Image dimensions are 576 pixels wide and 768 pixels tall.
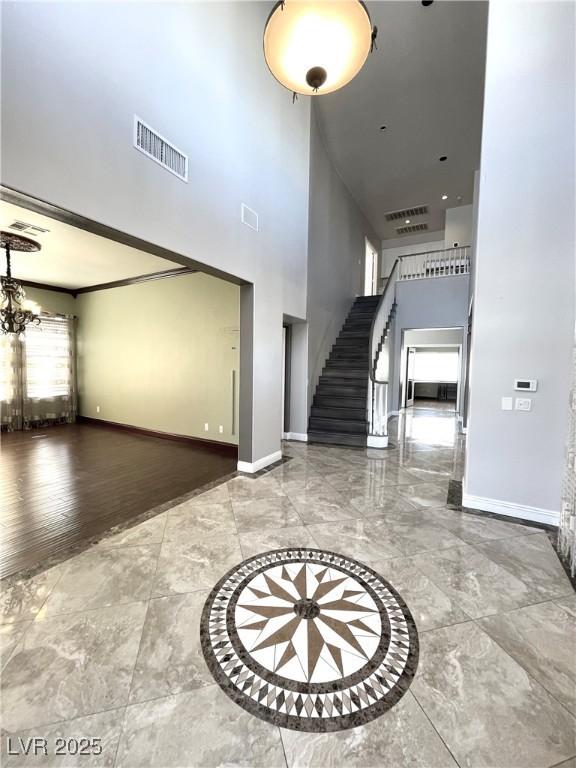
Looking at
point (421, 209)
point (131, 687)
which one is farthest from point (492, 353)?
point (421, 209)

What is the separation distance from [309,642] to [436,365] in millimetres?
13889

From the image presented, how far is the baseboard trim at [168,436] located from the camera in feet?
18.2

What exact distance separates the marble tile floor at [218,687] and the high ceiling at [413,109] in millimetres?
6883

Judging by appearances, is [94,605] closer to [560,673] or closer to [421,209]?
[560,673]

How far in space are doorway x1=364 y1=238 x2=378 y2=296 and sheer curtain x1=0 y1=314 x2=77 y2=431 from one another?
914cm

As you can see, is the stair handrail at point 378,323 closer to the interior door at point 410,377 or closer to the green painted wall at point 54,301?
the interior door at point 410,377

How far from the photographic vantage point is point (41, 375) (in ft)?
23.7

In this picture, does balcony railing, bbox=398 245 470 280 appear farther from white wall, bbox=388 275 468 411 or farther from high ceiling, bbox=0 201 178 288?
high ceiling, bbox=0 201 178 288

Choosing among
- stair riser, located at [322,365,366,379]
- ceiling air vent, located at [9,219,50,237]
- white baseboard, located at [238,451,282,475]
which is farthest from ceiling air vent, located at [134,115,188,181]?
stair riser, located at [322,365,366,379]

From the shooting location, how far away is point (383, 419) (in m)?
5.66

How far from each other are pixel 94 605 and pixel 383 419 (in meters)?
4.78

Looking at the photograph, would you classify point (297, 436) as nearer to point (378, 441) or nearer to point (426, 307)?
point (378, 441)

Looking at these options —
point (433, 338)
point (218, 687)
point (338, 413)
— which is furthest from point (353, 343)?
point (218, 687)

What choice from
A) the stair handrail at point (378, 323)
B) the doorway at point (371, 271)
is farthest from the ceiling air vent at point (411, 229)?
the stair handrail at point (378, 323)
